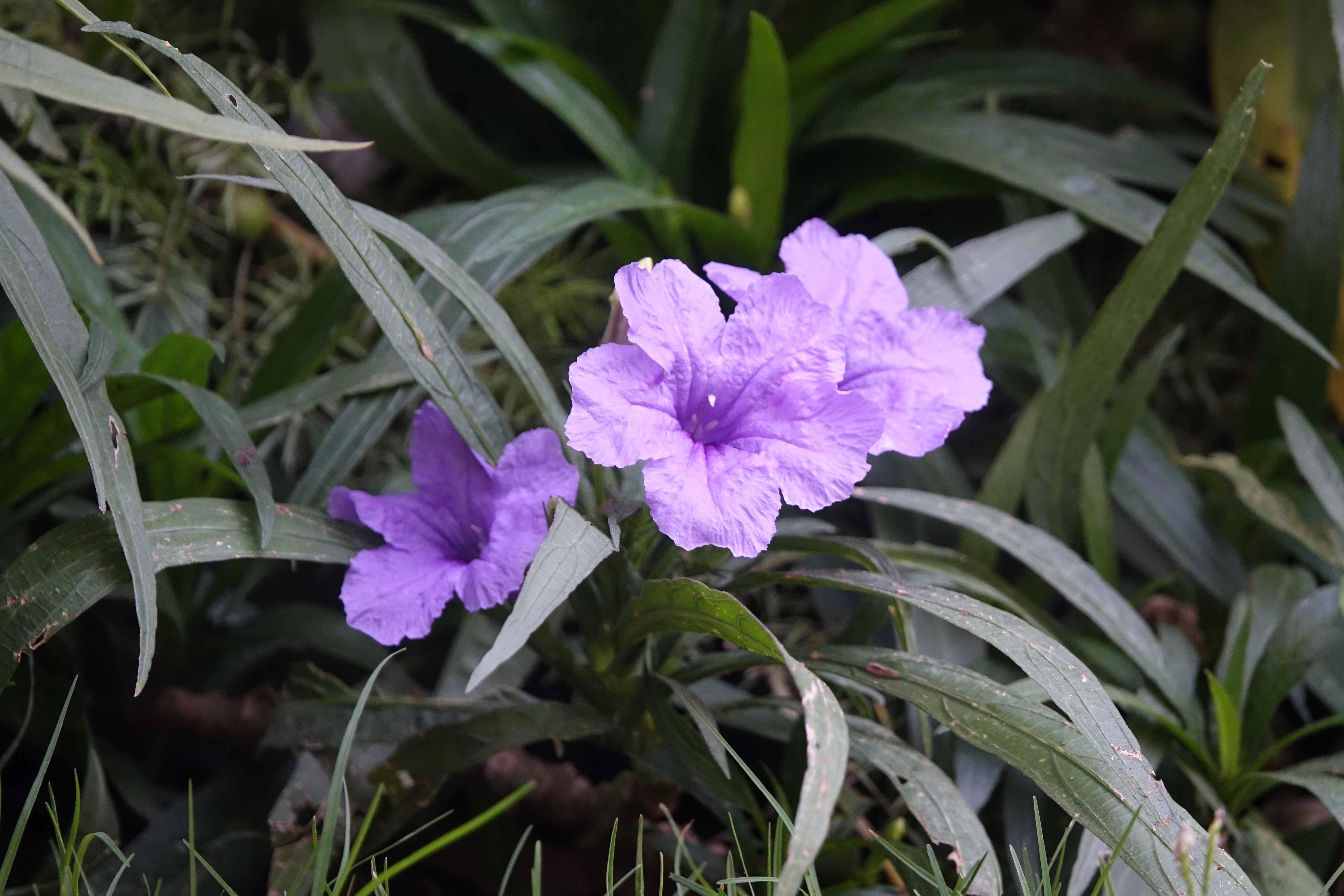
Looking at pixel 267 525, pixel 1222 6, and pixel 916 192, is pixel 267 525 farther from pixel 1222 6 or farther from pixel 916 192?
pixel 1222 6

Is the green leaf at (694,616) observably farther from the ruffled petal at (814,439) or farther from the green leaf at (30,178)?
the green leaf at (30,178)

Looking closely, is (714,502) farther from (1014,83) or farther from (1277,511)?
(1014,83)

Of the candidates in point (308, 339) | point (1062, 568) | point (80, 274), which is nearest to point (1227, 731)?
point (1062, 568)

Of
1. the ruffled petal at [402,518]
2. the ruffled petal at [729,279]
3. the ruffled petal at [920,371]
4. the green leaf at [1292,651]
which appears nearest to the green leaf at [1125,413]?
the green leaf at [1292,651]

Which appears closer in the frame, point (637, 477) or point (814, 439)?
point (814, 439)

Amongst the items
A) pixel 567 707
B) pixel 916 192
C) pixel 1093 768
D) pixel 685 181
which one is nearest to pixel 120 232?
pixel 685 181
